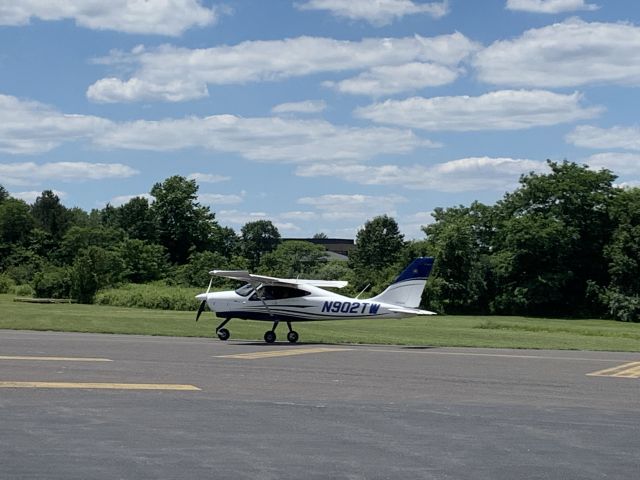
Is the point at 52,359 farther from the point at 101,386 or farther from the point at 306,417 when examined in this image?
the point at 306,417

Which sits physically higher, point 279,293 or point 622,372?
point 279,293

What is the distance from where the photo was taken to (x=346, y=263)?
128 metres

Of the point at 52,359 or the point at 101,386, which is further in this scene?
the point at 52,359

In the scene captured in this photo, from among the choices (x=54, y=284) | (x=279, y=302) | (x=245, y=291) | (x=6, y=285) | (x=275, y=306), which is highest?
(x=245, y=291)

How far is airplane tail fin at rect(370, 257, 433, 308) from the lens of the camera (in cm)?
2942

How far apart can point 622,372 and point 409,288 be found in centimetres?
812

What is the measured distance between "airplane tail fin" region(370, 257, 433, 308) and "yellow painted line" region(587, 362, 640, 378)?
688 cm

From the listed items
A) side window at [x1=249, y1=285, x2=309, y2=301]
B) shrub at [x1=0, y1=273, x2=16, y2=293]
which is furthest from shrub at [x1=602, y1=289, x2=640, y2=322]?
Answer: shrub at [x1=0, y1=273, x2=16, y2=293]

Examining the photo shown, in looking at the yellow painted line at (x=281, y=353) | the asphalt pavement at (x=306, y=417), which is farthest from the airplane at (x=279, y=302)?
the asphalt pavement at (x=306, y=417)

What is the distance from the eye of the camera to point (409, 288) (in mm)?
29453

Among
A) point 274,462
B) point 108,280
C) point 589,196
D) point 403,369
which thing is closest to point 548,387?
point 403,369

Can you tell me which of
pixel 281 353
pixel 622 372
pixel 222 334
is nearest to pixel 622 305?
pixel 222 334

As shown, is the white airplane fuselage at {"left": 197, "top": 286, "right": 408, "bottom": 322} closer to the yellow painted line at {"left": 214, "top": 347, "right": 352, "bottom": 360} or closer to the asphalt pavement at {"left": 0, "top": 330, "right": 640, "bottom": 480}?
the yellow painted line at {"left": 214, "top": 347, "right": 352, "bottom": 360}

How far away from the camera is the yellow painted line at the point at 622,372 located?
22062 mm
